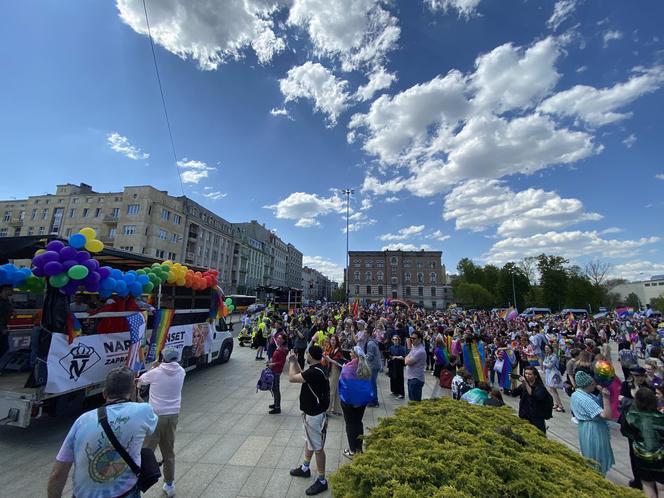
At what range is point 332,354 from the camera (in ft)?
24.1

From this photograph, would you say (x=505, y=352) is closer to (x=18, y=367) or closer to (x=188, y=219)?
(x=18, y=367)

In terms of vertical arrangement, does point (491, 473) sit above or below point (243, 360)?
above

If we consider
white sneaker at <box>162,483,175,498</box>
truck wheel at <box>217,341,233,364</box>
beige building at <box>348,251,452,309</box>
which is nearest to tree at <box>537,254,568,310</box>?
beige building at <box>348,251,452,309</box>

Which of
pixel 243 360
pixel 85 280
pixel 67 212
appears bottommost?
pixel 243 360

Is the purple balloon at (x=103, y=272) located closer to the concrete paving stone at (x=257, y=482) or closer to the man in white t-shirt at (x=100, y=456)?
the man in white t-shirt at (x=100, y=456)

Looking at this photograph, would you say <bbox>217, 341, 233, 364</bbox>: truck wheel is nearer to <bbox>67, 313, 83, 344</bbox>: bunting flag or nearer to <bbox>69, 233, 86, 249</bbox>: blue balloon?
<bbox>67, 313, 83, 344</bbox>: bunting flag

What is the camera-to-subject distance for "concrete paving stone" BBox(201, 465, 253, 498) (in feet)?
13.2

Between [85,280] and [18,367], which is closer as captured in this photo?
[85,280]

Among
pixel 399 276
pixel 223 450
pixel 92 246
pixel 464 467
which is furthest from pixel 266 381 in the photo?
pixel 399 276

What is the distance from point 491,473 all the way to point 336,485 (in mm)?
→ 1269

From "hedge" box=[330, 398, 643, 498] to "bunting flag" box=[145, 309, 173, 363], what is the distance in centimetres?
703

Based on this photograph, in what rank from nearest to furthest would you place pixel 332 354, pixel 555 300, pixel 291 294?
pixel 332 354, pixel 291 294, pixel 555 300

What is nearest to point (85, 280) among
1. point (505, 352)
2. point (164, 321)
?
point (164, 321)

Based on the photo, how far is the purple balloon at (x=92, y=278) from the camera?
17.9ft
